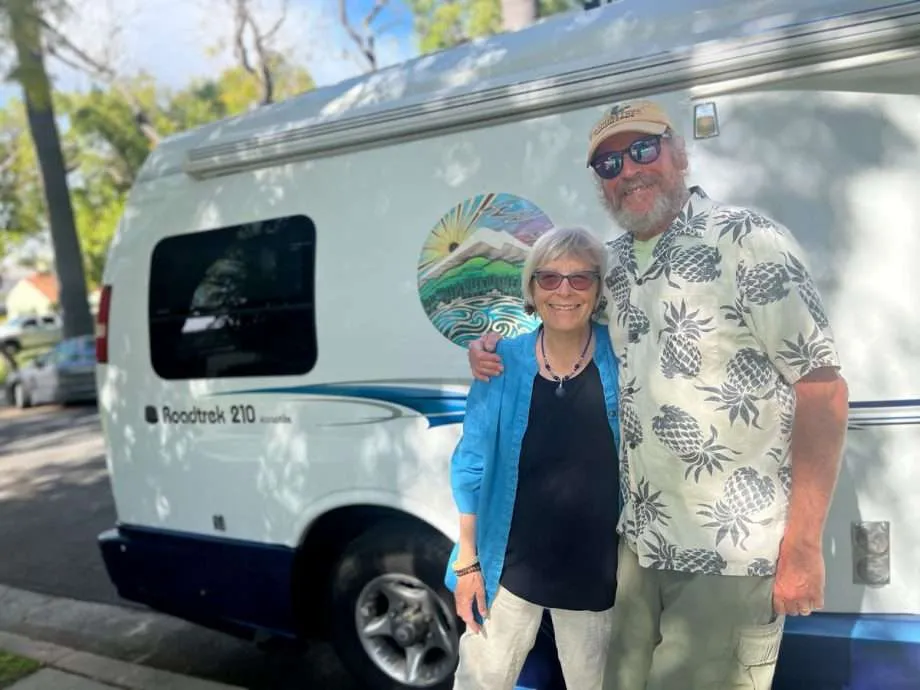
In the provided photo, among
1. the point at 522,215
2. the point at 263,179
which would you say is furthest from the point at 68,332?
the point at 522,215

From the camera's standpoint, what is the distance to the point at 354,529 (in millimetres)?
3316

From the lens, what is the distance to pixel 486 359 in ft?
7.11

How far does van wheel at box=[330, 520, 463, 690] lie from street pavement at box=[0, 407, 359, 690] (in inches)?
18.6

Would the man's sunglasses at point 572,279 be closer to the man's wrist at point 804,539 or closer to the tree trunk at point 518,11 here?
the man's wrist at point 804,539

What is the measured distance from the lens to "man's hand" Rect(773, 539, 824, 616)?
1798mm

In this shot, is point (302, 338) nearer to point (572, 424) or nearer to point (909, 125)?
point (572, 424)

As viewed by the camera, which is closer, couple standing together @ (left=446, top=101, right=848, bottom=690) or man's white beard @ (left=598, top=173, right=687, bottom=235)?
couple standing together @ (left=446, top=101, right=848, bottom=690)

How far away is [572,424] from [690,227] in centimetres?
59

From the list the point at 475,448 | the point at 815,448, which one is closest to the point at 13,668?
the point at 475,448

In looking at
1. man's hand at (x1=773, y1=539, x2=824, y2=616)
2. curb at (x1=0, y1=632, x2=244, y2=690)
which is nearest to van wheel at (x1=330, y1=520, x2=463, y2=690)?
curb at (x1=0, y1=632, x2=244, y2=690)

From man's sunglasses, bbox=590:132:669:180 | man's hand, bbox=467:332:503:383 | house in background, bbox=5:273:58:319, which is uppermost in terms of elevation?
house in background, bbox=5:273:58:319

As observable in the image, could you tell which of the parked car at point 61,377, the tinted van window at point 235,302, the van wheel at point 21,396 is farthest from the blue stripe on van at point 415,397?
the van wheel at point 21,396

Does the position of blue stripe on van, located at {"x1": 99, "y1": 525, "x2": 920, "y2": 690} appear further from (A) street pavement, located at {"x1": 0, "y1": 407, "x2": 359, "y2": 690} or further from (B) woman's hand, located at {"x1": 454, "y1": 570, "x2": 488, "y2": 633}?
(B) woman's hand, located at {"x1": 454, "y1": 570, "x2": 488, "y2": 633}

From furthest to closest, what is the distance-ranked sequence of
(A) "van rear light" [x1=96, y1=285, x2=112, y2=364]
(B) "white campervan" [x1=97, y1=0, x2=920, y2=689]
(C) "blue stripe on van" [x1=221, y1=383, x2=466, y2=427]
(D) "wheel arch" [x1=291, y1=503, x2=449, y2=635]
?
(A) "van rear light" [x1=96, y1=285, x2=112, y2=364]
(D) "wheel arch" [x1=291, y1=503, x2=449, y2=635]
(C) "blue stripe on van" [x1=221, y1=383, x2=466, y2=427]
(B) "white campervan" [x1=97, y1=0, x2=920, y2=689]
